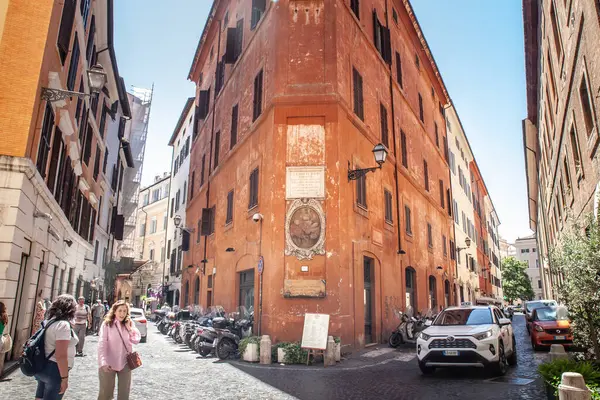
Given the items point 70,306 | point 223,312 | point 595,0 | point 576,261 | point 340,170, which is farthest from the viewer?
point 223,312

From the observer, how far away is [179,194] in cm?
3158

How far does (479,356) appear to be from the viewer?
8.50m

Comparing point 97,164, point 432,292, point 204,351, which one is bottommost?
point 204,351

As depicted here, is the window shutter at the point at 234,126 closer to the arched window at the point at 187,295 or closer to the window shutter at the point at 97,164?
the window shutter at the point at 97,164

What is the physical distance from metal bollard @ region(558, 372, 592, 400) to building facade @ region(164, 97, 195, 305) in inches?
884

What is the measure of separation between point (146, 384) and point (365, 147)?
36.1 ft

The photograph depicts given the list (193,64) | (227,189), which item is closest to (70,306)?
(227,189)

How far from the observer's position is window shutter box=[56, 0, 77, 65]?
10.8 metres

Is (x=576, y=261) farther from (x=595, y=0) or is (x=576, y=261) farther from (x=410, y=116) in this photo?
(x=410, y=116)

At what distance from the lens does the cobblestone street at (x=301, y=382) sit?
7273 millimetres

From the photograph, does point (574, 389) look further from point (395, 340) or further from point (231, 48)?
point (231, 48)

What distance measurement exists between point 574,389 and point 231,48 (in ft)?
60.5

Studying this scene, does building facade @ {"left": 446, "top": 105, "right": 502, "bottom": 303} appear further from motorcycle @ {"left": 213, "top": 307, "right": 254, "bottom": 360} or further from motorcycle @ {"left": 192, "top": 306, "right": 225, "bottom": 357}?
motorcycle @ {"left": 192, "top": 306, "right": 225, "bottom": 357}

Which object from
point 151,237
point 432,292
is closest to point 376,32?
point 432,292
